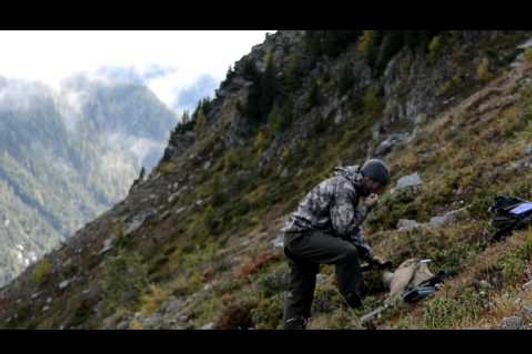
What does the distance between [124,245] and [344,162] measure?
876 inches

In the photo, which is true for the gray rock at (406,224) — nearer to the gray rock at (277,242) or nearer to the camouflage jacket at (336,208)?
the camouflage jacket at (336,208)

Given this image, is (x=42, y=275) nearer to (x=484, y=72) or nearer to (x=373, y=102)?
(x=373, y=102)

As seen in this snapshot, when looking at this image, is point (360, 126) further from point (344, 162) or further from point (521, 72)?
point (521, 72)

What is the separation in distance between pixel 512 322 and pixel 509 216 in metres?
4.12

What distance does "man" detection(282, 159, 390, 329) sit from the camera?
7.92 meters

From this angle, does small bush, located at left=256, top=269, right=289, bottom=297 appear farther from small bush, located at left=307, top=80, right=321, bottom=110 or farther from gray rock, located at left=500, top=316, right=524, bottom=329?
small bush, located at left=307, top=80, right=321, bottom=110

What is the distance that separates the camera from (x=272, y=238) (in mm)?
24609

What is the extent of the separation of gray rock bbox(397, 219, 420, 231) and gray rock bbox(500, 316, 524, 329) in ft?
24.3

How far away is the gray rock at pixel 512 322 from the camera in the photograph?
555 centimetres

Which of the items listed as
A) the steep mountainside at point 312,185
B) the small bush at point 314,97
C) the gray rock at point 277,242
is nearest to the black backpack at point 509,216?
the steep mountainside at point 312,185

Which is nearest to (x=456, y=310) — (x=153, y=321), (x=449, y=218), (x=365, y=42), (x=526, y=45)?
(x=449, y=218)

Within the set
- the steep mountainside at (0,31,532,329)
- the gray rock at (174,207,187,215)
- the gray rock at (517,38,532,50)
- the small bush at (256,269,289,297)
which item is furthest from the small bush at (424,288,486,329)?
the gray rock at (174,207,187,215)

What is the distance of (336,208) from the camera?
26.2 ft
